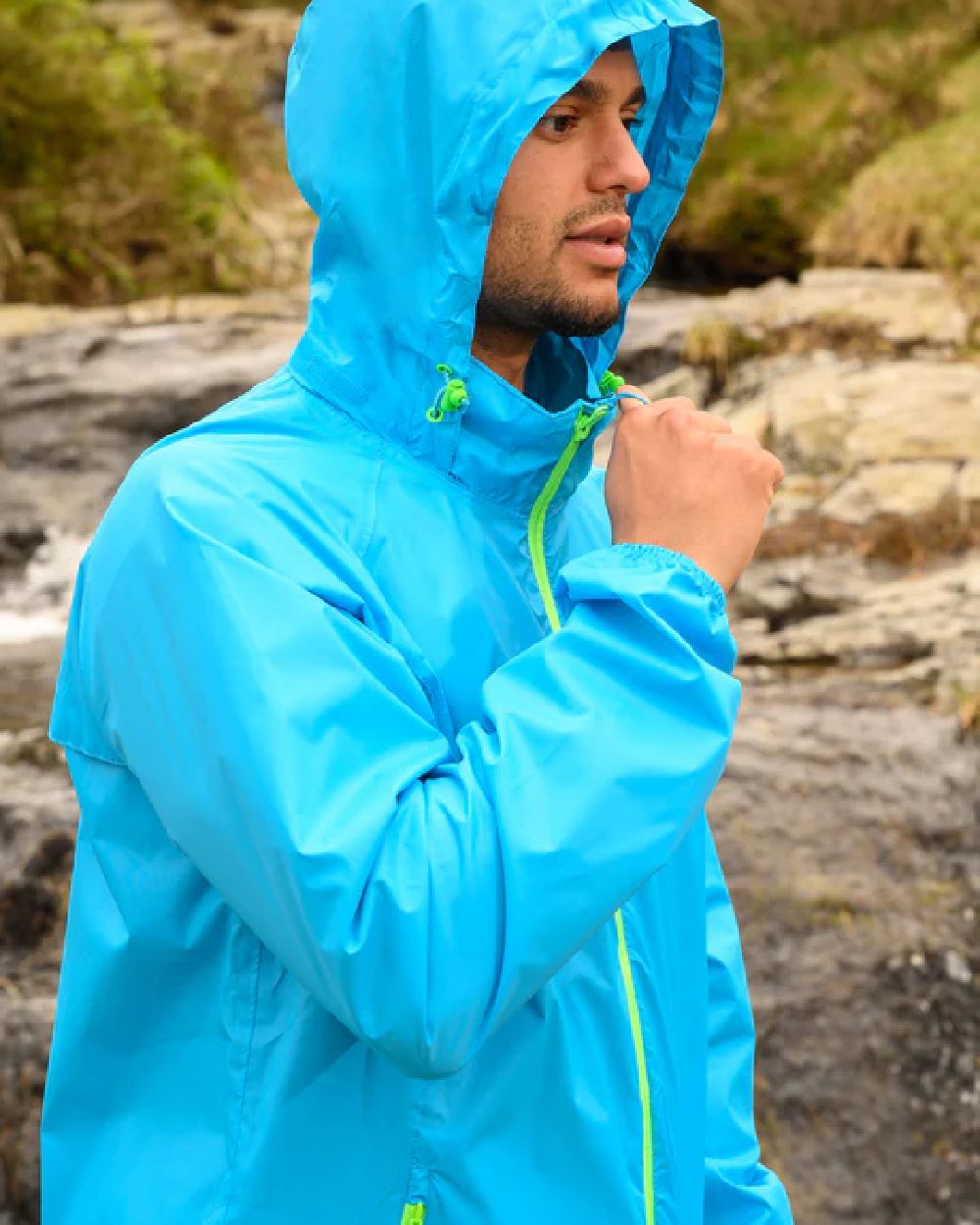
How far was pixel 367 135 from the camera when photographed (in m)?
1.56

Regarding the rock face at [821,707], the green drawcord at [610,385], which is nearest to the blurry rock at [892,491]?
the rock face at [821,707]

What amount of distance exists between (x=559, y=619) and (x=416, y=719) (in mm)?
326

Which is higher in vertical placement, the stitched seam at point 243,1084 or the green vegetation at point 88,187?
the stitched seam at point 243,1084

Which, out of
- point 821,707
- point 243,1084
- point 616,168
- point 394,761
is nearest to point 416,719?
point 394,761

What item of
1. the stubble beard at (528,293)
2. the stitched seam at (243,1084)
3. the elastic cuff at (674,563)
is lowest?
the stitched seam at (243,1084)

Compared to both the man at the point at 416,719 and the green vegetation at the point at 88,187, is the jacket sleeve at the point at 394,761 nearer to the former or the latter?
the man at the point at 416,719

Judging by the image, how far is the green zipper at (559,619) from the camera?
61.3 inches

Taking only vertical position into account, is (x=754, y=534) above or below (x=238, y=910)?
above

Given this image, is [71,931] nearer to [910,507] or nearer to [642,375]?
[910,507]

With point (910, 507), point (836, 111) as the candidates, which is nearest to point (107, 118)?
point (836, 111)

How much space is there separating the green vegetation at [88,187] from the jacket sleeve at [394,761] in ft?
26.3

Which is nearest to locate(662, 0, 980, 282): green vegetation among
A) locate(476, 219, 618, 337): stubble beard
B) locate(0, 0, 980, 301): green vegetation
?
locate(0, 0, 980, 301): green vegetation

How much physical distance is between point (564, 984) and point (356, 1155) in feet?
0.82

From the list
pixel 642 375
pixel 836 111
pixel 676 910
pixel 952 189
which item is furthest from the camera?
pixel 836 111
